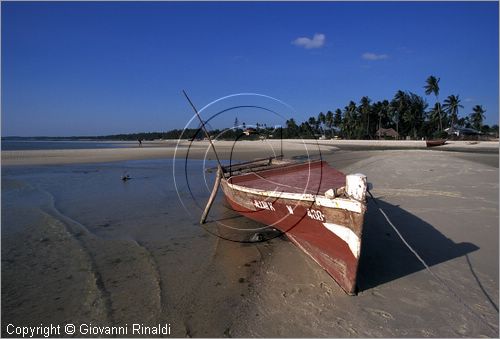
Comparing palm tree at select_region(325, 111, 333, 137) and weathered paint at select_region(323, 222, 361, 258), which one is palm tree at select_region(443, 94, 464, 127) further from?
weathered paint at select_region(323, 222, 361, 258)

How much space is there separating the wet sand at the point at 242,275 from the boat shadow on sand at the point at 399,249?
29 millimetres

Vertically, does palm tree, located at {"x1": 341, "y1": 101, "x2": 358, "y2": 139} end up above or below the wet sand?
above

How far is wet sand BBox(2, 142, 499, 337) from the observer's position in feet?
12.7

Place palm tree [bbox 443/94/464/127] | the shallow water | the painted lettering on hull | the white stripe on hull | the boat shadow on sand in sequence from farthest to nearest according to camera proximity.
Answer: palm tree [bbox 443/94/464/127], the painted lettering on hull, the boat shadow on sand, the shallow water, the white stripe on hull

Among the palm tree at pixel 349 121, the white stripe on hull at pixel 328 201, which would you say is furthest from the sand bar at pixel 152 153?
the palm tree at pixel 349 121

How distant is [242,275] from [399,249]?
285cm

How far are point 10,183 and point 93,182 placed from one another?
338 cm

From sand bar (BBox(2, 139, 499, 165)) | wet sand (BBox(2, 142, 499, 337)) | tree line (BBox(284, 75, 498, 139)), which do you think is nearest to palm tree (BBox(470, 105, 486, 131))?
tree line (BBox(284, 75, 498, 139))

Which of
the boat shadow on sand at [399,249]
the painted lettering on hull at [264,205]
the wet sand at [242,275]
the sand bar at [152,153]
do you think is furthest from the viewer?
the sand bar at [152,153]

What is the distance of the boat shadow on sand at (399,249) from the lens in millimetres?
4949

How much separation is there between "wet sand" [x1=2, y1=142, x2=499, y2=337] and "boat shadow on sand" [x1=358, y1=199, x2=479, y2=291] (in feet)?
0.09

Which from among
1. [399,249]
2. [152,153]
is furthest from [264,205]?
[152,153]

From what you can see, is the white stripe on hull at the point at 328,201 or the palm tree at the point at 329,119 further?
the palm tree at the point at 329,119

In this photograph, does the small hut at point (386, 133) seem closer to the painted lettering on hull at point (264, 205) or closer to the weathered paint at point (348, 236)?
the painted lettering on hull at point (264, 205)
